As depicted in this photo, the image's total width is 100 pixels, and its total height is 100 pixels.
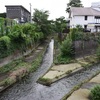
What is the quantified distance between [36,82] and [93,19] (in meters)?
32.8

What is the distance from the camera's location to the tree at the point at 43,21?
1718 inches

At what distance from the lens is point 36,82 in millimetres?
17188

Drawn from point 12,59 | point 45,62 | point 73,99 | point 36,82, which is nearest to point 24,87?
point 36,82

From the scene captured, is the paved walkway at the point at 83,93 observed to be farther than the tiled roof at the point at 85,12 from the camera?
No

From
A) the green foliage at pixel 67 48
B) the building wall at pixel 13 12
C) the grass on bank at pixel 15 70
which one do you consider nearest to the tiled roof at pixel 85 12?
A: the building wall at pixel 13 12

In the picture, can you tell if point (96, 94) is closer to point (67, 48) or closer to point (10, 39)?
point (10, 39)

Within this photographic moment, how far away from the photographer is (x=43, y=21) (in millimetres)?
43625

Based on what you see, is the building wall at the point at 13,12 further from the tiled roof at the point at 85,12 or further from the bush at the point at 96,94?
the bush at the point at 96,94

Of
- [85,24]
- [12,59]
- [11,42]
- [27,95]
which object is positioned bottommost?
[27,95]

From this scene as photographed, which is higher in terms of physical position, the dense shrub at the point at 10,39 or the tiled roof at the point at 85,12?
the tiled roof at the point at 85,12

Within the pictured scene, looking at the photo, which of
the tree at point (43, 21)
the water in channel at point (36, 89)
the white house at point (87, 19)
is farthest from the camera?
the white house at point (87, 19)

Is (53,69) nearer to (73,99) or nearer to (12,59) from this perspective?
(12,59)

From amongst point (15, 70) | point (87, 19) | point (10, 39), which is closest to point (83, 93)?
point (15, 70)

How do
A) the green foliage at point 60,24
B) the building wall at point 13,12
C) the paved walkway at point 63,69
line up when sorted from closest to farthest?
the paved walkway at point 63,69 → the green foliage at point 60,24 → the building wall at point 13,12
